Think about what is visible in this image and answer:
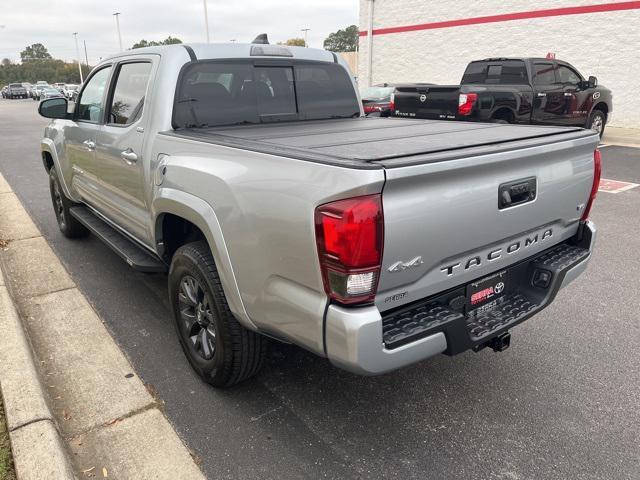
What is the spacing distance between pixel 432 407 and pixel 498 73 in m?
10.2

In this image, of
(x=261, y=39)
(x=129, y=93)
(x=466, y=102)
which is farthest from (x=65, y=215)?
(x=466, y=102)

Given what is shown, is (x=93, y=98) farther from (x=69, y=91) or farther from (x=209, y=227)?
(x=69, y=91)

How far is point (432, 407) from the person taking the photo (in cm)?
289

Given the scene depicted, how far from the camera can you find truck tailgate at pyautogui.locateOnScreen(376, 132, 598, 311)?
81.1 inches

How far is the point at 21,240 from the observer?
5.78 meters

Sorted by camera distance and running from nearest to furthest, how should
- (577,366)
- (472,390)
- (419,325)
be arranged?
(419,325)
(472,390)
(577,366)

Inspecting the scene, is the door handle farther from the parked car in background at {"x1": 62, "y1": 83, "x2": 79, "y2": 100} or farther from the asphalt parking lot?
the parked car in background at {"x1": 62, "y1": 83, "x2": 79, "y2": 100}

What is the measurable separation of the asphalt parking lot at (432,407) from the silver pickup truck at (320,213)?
0.26 meters

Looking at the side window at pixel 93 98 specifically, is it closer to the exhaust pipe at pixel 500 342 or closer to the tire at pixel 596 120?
the exhaust pipe at pixel 500 342

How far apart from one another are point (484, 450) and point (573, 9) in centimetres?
1804

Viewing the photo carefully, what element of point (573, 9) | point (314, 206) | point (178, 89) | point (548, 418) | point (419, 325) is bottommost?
point (548, 418)

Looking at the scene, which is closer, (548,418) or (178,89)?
(548,418)

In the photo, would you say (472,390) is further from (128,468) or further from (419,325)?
(128,468)

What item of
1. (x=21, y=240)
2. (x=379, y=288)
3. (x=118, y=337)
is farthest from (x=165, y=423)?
(x=21, y=240)
